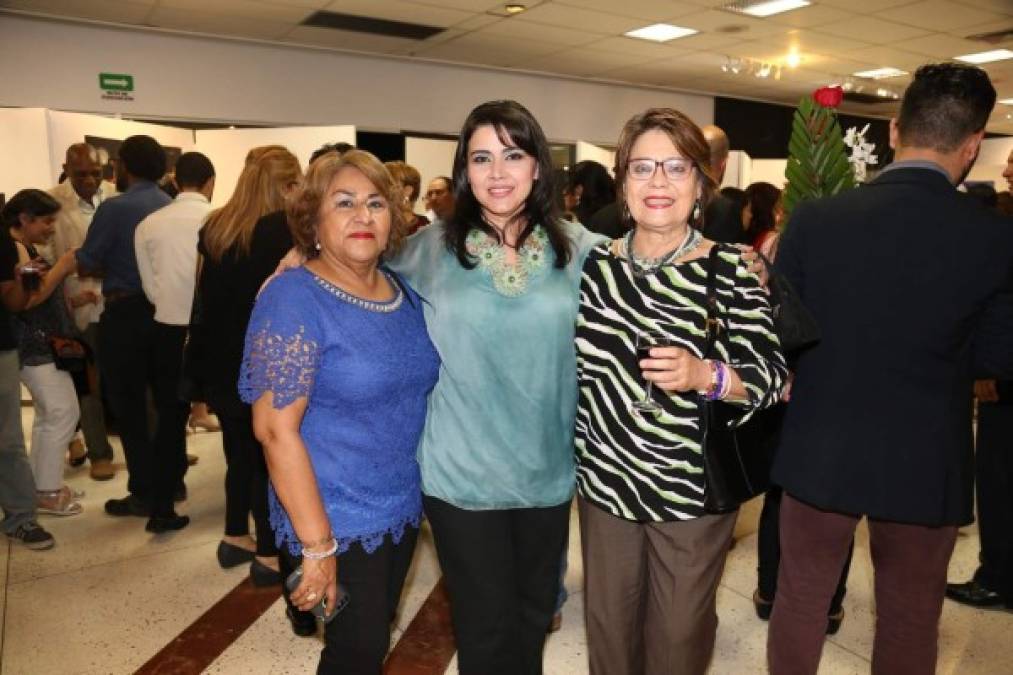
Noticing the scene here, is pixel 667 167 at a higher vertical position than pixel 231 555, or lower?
higher

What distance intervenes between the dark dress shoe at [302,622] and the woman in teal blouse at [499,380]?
1.08m

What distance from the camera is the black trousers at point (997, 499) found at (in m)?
2.90

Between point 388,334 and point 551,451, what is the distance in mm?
498

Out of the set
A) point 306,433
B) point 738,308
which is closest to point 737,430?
point 738,308

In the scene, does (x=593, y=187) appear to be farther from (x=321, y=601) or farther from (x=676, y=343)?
(x=321, y=601)

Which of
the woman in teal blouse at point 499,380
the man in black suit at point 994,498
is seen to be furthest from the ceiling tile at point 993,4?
the woman in teal blouse at point 499,380

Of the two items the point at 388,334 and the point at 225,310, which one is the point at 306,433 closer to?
the point at 388,334

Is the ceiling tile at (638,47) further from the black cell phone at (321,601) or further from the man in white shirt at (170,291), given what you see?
the black cell phone at (321,601)

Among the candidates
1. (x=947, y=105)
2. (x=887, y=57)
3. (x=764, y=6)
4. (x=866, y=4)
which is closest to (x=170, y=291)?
(x=947, y=105)

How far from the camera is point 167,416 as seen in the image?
3.59 metres

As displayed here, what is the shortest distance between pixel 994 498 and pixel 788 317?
1.97 m

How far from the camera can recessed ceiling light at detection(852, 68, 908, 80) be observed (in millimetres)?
10289

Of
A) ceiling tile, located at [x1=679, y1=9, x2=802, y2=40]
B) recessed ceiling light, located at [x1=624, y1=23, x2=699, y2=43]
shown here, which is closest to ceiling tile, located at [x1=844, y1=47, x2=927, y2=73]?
ceiling tile, located at [x1=679, y1=9, x2=802, y2=40]

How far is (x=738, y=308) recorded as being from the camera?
1635 millimetres
